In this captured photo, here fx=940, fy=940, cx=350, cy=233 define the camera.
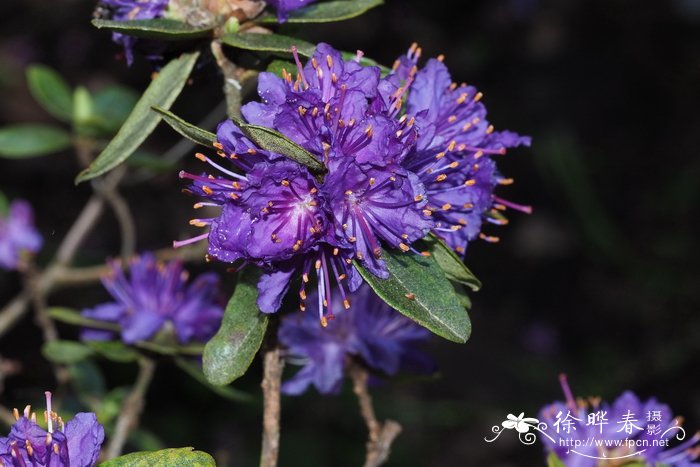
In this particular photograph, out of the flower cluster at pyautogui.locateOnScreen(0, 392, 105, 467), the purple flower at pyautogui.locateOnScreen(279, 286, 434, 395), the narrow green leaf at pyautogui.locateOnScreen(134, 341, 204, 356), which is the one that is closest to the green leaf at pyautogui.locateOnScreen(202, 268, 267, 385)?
the flower cluster at pyautogui.locateOnScreen(0, 392, 105, 467)

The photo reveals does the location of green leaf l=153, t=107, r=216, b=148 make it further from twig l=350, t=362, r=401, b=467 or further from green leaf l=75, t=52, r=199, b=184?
twig l=350, t=362, r=401, b=467

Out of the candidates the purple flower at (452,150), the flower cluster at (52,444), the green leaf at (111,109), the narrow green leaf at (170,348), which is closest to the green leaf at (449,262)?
the purple flower at (452,150)

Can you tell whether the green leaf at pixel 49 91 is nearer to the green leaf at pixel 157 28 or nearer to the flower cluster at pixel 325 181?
the green leaf at pixel 157 28

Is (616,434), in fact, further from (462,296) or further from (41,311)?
(41,311)

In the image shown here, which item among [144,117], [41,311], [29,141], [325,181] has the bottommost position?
[325,181]

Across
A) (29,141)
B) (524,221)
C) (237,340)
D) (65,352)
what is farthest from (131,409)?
(524,221)

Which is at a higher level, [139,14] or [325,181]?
[139,14]
